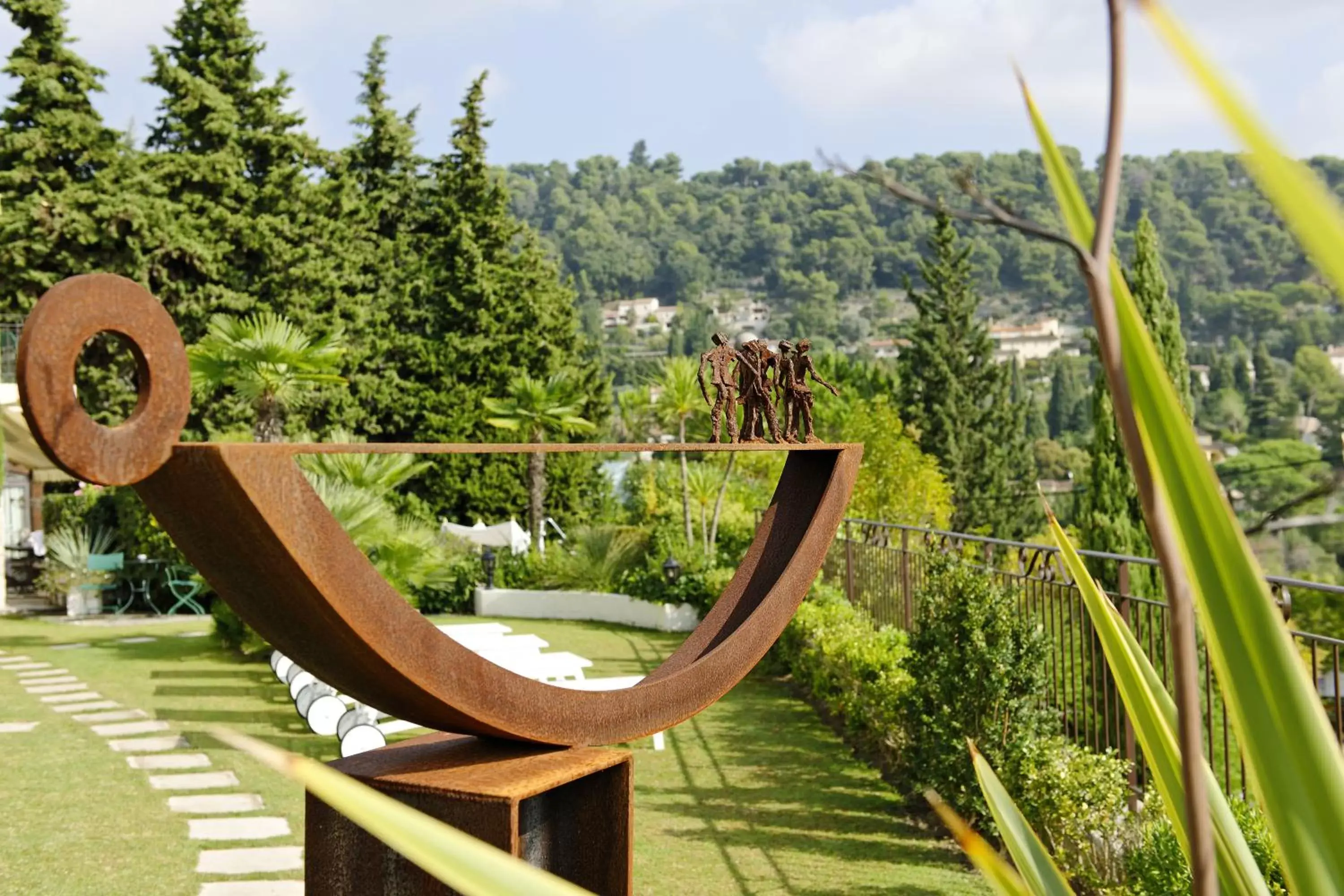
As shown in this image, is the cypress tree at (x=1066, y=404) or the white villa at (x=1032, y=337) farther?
the white villa at (x=1032, y=337)

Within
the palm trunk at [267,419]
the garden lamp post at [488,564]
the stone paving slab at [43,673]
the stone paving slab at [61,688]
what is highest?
the palm trunk at [267,419]

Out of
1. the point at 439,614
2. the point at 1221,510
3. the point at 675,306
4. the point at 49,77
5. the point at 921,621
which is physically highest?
the point at 675,306

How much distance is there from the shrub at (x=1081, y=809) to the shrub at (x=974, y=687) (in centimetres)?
22

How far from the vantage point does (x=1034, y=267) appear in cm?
10619

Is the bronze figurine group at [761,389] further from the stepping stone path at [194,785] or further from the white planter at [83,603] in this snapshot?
the white planter at [83,603]

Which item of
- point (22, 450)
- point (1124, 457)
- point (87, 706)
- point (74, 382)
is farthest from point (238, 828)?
point (1124, 457)

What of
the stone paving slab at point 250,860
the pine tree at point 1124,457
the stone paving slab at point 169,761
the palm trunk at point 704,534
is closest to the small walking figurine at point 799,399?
the stone paving slab at point 250,860

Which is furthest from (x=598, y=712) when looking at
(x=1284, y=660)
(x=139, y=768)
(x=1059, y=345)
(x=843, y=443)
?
(x=1059, y=345)

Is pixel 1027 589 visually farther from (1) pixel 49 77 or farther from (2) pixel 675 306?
(2) pixel 675 306

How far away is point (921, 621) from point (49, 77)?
18265 millimetres

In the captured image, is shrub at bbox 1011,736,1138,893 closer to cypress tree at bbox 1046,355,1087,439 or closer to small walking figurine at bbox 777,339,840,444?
small walking figurine at bbox 777,339,840,444

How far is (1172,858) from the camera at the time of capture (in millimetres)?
3549

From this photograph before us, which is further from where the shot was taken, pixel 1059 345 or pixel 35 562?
pixel 1059 345

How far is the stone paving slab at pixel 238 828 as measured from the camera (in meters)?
5.65
